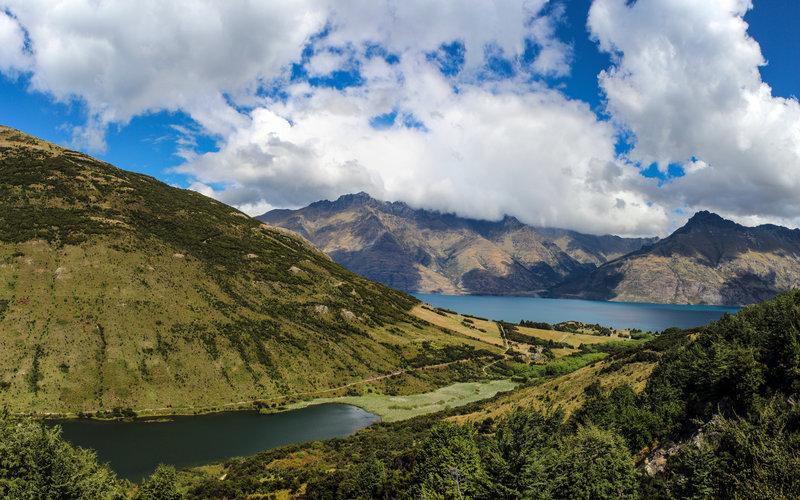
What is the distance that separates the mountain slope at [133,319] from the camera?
111938 millimetres

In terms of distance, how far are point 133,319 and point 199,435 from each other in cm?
5904

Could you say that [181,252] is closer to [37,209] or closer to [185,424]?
[37,209]

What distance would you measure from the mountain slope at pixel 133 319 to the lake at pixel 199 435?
13114 millimetres

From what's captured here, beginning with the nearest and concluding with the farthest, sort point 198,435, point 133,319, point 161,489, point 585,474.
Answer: point 585,474 < point 161,489 < point 198,435 < point 133,319

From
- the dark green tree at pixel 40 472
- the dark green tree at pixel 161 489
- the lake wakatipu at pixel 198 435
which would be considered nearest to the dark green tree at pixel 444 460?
the dark green tree at pixel 161 489

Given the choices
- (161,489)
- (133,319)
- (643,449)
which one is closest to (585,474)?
(643,449)

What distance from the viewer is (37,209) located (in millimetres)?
162750

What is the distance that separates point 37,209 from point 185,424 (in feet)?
424

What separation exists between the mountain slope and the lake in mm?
13114

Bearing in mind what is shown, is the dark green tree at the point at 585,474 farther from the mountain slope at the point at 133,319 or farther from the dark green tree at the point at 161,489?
the mountain slope at the point at 133,319

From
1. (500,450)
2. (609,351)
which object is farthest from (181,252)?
(609,351)

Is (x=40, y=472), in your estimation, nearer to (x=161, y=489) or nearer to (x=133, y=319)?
(x=161, y=489)

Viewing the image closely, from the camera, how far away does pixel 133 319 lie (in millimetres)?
133000

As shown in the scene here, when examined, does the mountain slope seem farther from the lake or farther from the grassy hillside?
the grassy hillside
